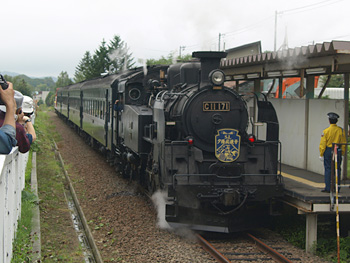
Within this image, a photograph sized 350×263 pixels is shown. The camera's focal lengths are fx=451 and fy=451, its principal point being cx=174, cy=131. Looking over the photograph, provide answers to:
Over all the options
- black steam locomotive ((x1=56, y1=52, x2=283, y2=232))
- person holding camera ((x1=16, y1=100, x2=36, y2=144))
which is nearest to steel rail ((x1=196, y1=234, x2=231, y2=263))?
black steam locomotive ((x1=56, y1=52, x2=283, y2=232))

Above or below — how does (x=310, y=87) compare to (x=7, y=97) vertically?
above

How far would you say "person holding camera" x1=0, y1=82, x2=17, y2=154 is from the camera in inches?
125

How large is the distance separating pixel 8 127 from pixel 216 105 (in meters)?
5.25

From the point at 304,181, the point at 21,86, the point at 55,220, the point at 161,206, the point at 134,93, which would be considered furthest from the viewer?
the point at 21,86

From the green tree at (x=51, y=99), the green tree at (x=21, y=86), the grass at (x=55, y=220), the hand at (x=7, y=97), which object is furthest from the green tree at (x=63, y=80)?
the hand at (x=7, y=97)

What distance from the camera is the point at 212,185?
749cm

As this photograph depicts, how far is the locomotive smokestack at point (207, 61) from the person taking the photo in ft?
26.7

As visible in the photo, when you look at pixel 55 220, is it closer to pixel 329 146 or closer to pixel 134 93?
pixel 134 93

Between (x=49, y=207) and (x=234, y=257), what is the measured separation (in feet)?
16.0

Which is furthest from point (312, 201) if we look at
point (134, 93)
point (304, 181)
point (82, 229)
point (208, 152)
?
point (134, 93)

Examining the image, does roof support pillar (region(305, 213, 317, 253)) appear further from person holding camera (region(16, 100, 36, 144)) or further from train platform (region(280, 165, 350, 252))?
person holding camera (region(16, 100, 36, 144))

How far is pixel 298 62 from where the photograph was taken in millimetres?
9344

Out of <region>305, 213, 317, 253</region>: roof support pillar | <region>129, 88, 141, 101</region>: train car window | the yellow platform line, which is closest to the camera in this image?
<region>305, 213, 317, 253</region>: roof support pillar

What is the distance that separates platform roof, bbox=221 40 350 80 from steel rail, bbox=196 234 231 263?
3.77 m
